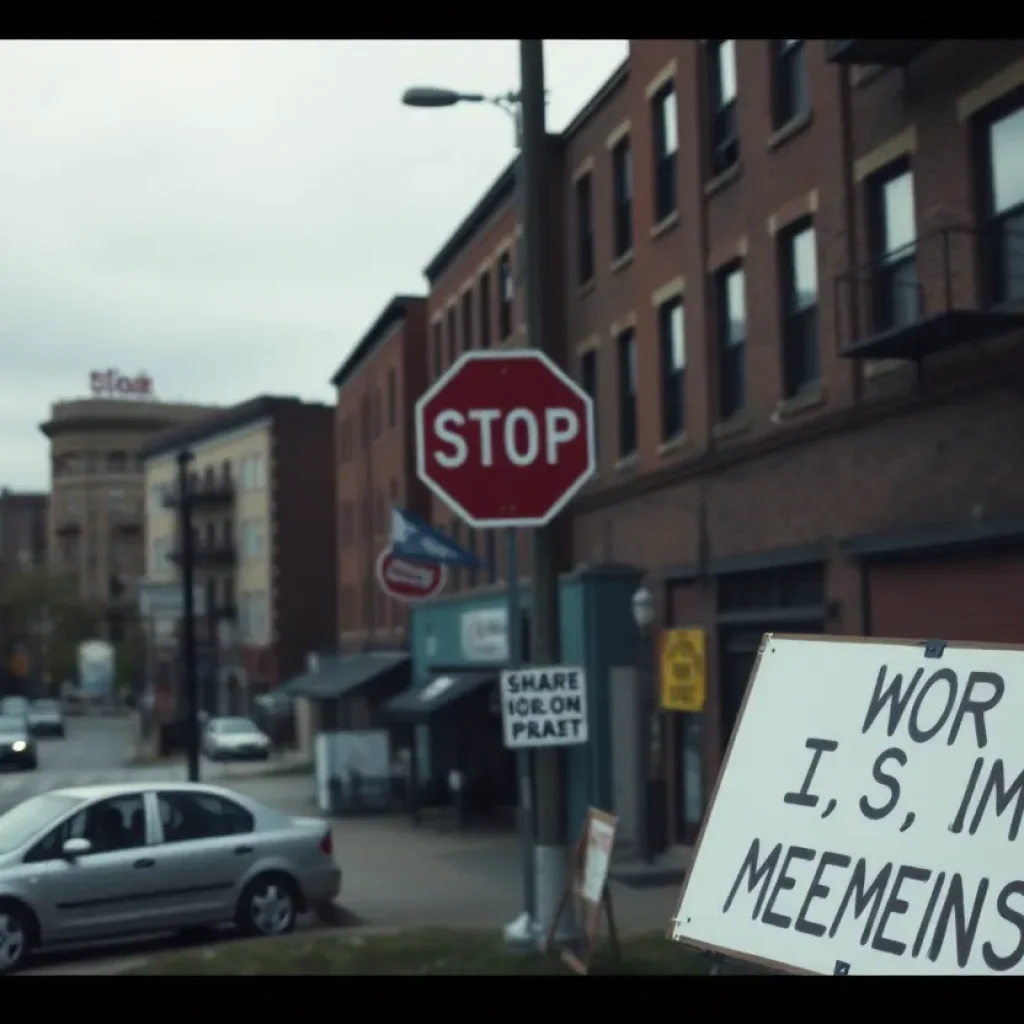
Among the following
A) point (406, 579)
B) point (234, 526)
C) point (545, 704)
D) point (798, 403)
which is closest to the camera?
point (545, 704)

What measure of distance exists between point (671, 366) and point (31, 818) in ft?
37.6

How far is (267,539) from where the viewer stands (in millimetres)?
67125

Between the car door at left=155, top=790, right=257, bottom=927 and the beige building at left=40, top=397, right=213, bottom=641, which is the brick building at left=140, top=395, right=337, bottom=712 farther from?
the car door at left=155, top=790, right=257, bottom=927

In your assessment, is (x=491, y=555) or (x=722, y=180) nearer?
(x=722, y=180)

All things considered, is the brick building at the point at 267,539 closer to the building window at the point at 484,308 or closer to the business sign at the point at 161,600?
the building window at the point at 484,308

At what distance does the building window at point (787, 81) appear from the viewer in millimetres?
19000

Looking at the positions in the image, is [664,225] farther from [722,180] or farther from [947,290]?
[947,290]

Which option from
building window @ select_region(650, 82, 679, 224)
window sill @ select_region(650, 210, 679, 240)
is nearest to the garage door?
→ window sill @ select_region(650, 210, 679, 240)

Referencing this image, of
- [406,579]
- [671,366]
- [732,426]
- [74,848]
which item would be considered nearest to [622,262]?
[671,366]

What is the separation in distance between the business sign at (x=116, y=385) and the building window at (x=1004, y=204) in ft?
272

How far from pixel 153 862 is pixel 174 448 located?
62465 millimetres

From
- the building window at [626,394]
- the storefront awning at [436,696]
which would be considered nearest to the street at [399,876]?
the storefront awning at [436,696]

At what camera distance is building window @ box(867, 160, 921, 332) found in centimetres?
1580
